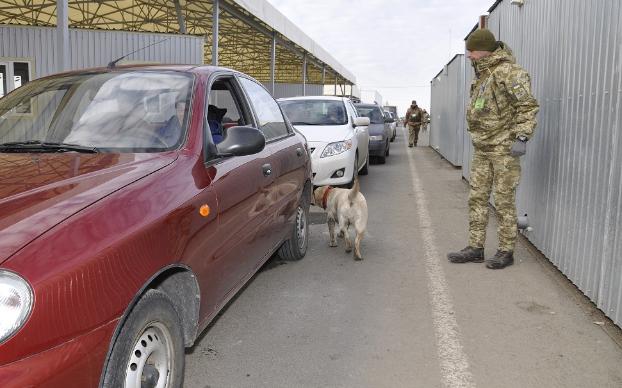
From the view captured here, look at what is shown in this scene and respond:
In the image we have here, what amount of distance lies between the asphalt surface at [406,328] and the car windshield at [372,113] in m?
9.99

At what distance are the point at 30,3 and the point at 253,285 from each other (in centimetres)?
2118

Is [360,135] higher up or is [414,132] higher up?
[360,135]

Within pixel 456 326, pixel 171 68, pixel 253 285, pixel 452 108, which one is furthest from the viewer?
pixel 452 108

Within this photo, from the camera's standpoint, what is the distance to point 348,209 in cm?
538

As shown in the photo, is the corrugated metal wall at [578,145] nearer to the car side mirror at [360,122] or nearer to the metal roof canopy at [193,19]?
the car side mirror at [360,122]

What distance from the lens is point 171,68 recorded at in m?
3.53

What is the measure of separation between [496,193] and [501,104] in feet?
2.70

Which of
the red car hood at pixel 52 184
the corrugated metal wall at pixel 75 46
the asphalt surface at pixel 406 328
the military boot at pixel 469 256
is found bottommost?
the asphalt surface at pixel 406 328

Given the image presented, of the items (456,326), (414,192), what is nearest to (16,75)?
(414,192)

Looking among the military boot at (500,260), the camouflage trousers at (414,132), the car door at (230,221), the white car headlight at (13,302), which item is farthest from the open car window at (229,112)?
the camouflage trousers at (414,132)

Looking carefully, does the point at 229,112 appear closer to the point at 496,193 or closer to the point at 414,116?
the point at 496,193

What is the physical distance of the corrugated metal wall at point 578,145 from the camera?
3.91 meters

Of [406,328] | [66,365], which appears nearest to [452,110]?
[406,328]

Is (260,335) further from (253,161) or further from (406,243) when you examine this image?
(406,243)
